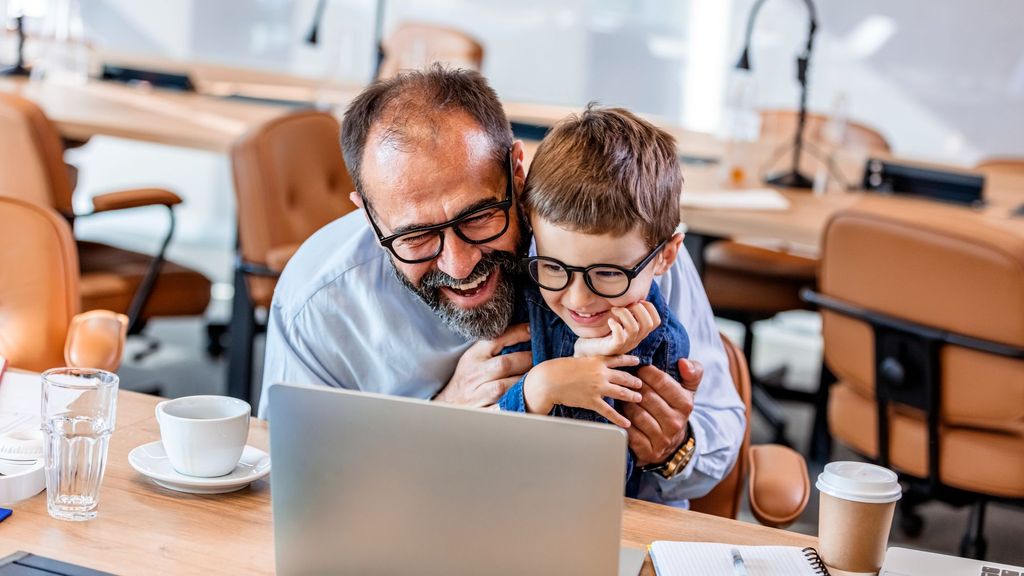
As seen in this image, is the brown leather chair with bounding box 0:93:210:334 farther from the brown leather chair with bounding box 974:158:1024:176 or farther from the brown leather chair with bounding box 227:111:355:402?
the brown leather chair with bounding box 974:158:1024:176

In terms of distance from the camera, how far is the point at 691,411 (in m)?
1.56

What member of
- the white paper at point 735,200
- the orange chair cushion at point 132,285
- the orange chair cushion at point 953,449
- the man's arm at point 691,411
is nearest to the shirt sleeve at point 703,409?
the man's arm at point 691,411

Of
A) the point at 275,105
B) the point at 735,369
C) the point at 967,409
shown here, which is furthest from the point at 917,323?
the point at 275,105

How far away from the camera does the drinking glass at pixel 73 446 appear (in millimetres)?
1295

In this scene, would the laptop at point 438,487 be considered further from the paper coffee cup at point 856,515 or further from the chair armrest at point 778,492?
the chair armrest at point 778,492

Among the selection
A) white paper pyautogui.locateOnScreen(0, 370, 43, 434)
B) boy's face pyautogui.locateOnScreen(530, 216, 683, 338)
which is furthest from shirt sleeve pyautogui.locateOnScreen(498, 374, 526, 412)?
white paper pyautogui.locateOnScreen(0, 370, 43, 434)

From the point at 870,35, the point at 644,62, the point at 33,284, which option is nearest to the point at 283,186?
the point at 33,284

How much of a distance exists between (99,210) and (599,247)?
1.89m

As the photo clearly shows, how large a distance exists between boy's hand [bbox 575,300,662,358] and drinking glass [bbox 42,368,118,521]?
54 centimetres

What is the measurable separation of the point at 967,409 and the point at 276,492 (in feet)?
5.68

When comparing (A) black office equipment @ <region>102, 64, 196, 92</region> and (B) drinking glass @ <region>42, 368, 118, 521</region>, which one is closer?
(B) drinking glass @ <region>42, 368, 118, 521</region>

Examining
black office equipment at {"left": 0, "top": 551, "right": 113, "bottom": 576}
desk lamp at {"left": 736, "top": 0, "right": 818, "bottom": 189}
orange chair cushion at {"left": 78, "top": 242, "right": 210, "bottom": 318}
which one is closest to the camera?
black office equipment at {"left": 0, "top": 551, "right": 113, "bottom": 576}

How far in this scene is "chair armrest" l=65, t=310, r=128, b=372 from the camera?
1783mm

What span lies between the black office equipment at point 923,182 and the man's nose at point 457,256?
2.27m
